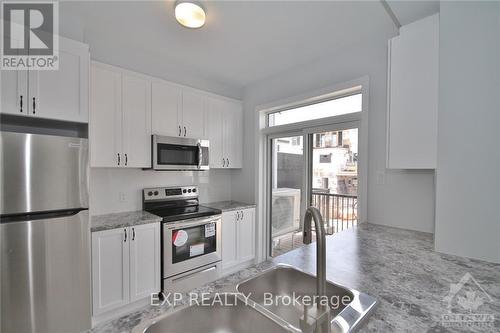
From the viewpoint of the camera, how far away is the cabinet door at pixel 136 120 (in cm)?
231

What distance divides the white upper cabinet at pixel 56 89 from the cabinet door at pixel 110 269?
3.41ft

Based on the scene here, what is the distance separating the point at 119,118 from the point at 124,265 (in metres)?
1.45

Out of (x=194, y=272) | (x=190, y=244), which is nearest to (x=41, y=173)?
(x=190, y=244)

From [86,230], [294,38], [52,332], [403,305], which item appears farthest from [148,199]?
[403,305]

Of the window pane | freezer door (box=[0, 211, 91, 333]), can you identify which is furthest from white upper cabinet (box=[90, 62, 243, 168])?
the window pane

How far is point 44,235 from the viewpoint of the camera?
1570 millimetres

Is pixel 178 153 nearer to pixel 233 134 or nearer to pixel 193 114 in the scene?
pixel 193 114

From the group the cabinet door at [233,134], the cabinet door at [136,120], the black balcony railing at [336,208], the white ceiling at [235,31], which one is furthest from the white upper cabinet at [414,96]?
the cabinet door at [136,120]

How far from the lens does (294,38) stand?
211 cm

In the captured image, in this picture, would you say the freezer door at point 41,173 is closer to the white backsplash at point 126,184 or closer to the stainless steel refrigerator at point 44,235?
the stainless steel refrigerator at point 44,235

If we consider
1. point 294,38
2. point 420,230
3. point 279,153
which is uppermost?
Answer: point 294,38

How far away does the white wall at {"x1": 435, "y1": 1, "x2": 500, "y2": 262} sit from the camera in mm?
1185

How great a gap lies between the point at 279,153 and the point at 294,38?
153 cm

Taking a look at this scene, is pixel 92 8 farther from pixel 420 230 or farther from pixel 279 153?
pixel 420 230
